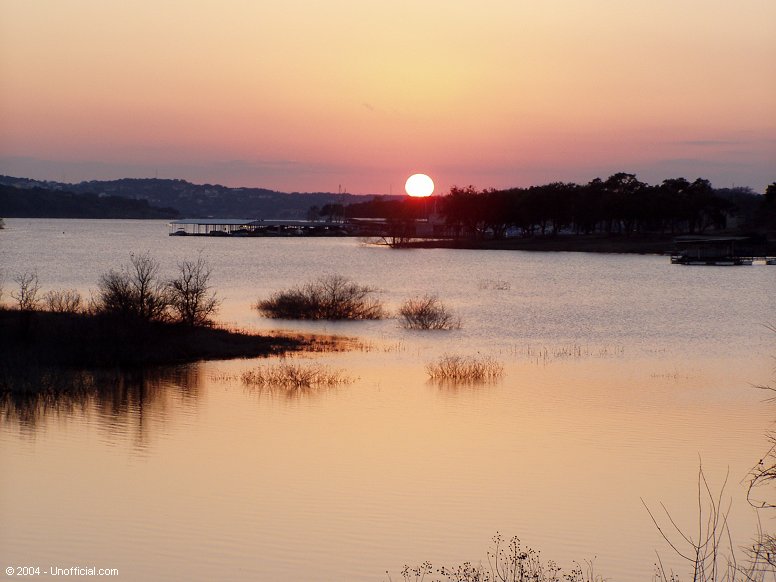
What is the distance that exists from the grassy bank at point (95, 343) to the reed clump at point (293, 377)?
166 inches

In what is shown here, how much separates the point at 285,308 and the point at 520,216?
142 metres

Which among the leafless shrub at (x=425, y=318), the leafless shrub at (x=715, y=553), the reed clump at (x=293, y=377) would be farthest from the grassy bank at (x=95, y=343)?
the leafless shrub at (x=715, y=553)

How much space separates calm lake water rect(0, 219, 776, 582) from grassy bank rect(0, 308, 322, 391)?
212 centimetres

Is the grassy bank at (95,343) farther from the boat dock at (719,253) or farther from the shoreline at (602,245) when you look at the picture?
the shoreline at (602,245)

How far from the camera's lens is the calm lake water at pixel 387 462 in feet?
61.6

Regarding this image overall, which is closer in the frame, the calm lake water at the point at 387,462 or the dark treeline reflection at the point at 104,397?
the calm lake water at the point at 387,462

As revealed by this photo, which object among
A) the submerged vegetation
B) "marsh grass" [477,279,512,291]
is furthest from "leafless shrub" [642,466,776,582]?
"marsh grass" [477,279,512,291]

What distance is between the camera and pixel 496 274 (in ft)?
381

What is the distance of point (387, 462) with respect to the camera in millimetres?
25375

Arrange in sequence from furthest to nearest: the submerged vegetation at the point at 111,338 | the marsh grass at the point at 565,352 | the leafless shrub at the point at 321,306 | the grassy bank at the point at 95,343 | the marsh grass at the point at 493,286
Answer: the marsh grass at the point at 493,286 < the leafless shrub at the point at 321,306 < the marsh grass at the point at 565,352 < the grassy bank at the point at 95,343 < the submerged vegetation at the point at 111,338

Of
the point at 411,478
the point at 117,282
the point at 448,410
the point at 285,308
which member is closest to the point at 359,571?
the point at 411,478

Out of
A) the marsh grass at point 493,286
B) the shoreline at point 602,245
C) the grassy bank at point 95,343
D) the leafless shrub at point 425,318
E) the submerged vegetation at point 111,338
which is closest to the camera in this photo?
the submerged vegetation at point 111,338

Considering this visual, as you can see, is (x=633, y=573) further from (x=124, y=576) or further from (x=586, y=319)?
(x=586, y=319)

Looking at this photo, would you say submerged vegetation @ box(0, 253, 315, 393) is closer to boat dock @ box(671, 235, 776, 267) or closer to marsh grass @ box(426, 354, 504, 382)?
marsh grass @ box(426, 354, 504, 382)
